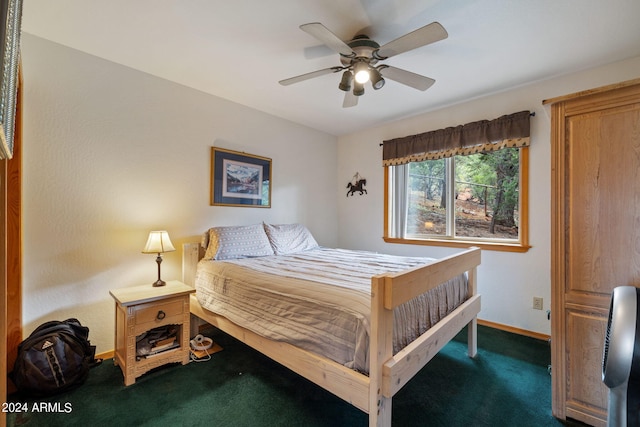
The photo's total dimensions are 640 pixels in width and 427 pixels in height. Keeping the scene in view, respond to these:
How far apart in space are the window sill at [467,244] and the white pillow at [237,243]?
173 centimetres

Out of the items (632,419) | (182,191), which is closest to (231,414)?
(632,419)

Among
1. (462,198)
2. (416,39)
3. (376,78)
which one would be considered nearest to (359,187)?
(462,198)

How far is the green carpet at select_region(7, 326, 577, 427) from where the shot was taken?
4.95 ft

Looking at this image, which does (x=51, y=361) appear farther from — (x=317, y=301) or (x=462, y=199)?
(x=462, y=199)

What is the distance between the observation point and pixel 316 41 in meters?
1.99

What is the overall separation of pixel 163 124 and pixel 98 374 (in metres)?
2.07

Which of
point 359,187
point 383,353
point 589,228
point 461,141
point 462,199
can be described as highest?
point 461,141

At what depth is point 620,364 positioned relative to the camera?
1.05 metres

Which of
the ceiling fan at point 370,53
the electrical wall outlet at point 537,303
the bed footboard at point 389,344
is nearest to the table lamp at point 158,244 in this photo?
the ceiling fan at point 370,53

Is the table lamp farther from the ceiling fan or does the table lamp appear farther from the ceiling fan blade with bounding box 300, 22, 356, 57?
the ceiling fan blade with bounding box 300, 22, 356, 57

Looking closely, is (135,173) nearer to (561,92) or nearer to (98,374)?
(98,374)

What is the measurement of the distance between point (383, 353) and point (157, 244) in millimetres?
1896

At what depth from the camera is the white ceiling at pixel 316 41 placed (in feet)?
5.49

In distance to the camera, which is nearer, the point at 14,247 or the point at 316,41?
the point at 14,247
